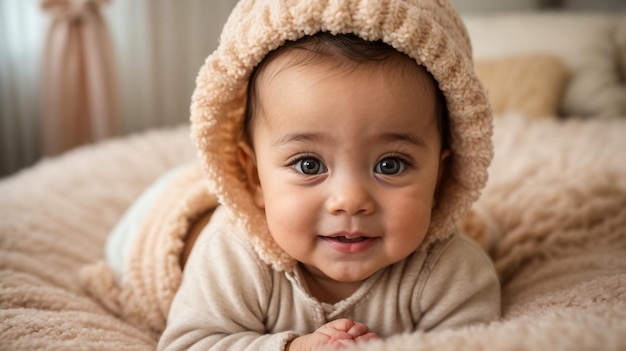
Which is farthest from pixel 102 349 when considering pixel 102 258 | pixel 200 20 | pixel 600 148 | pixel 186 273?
pixel 200 20

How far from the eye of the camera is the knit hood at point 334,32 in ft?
2.66

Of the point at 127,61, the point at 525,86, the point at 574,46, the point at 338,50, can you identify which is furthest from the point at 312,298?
the point at 127,61

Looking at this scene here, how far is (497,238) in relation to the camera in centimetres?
131

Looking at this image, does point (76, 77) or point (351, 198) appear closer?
point (351, 198)

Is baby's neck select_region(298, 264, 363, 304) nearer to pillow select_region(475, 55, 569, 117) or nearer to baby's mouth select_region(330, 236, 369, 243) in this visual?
baby's mouth select_region(330, 236, 369, 243)

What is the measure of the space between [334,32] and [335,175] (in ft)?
0.65

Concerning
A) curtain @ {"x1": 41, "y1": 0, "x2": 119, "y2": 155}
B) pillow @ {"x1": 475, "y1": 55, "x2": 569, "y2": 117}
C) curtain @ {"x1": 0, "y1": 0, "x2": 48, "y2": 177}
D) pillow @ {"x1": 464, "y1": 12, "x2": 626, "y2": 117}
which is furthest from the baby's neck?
curtain @ {"x1": 0, "y1": 0, "x2": 48, "y2": 177}

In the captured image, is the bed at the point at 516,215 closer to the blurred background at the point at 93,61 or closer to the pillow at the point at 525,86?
the pillow at the point at 525,86

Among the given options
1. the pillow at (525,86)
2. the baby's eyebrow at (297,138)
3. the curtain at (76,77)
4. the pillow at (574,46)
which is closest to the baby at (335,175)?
the baby's eyebrow at (297,138)

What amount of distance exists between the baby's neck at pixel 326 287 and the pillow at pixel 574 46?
4.91ft

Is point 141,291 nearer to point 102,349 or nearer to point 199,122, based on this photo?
point 102,349

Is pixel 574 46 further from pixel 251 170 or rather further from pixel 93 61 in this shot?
pixel 93 61

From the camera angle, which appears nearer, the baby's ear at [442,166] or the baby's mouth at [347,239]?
the baby's mouth at [347,239]

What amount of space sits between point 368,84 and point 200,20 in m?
2.27
